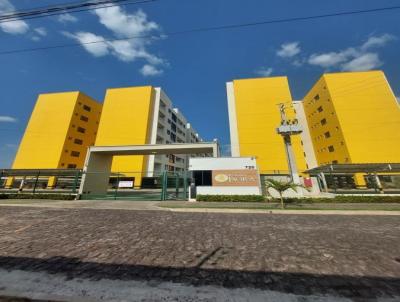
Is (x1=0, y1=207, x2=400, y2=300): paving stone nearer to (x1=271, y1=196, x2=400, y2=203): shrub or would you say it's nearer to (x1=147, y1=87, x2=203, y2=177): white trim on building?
(x1=271, y1=196, x2=400, y2=203): shrub

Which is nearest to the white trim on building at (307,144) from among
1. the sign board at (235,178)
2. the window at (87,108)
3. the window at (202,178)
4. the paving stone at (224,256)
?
the sign board at (235,178)

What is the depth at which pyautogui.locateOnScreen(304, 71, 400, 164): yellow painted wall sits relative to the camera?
34.2 metres

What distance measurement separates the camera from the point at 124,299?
2580mm

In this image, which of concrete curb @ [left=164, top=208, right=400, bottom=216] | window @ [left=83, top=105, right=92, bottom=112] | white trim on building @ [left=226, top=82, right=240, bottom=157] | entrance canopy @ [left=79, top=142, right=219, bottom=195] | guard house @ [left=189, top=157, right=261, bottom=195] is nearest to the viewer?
concrete curb @ [left=164, top=208, right=400, bottom=216]

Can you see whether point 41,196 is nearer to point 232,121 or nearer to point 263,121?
point 232,121

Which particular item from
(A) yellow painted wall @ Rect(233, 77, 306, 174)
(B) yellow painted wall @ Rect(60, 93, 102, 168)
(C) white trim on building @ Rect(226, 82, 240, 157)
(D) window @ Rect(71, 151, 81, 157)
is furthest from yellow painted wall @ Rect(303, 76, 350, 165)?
(D) window @ Rect(71, 151, 81, 157)

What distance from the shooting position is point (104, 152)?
20.8 meters

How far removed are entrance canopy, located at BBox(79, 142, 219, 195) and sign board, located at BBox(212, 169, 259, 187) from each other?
2.16m

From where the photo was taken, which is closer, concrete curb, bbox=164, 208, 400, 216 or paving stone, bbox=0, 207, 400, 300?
paving stone, bbox=0, 207, 400, 300

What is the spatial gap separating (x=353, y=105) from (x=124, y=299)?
4957 centimetres

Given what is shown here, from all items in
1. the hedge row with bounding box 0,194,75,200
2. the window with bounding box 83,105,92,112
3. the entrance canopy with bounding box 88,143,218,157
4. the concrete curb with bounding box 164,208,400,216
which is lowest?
the concrete curb with bounding box 164,208,400,216

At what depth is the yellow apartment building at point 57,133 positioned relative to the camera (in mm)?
41719

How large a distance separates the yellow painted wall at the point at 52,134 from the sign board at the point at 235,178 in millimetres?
39209

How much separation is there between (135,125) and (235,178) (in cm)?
3268
